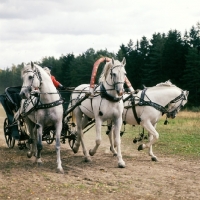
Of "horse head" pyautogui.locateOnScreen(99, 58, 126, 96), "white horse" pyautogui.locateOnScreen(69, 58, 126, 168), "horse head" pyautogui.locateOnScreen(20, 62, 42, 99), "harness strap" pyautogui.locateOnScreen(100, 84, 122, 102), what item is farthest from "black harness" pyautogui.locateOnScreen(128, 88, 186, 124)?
"horse head" pyautogui.locateOnScreen(20, 62, 42, 99)

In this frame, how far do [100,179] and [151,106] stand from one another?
3371 millimetres

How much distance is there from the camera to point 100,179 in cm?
724

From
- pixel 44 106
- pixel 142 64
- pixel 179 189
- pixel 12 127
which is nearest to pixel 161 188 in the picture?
pixel 179 189

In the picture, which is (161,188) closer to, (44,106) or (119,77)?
(119,77)

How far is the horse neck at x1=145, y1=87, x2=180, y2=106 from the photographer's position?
33.0 feet

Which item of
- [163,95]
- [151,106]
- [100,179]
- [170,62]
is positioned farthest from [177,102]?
[170,62]

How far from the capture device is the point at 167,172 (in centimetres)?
814

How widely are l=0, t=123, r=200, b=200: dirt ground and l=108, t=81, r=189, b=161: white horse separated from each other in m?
1.01

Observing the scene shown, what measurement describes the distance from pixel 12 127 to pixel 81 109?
9.91ft

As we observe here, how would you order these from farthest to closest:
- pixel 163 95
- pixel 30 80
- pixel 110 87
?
pixel 163 95
pixel 110 87
pixel 30 80

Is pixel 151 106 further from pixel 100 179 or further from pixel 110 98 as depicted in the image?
pixel 100 179

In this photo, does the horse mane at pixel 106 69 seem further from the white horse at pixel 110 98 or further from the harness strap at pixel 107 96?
the harness strap at pixel 107 96

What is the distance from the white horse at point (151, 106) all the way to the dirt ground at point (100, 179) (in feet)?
3.31

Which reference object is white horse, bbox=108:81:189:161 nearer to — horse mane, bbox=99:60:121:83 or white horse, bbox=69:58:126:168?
white horse, bbox=69:58:126:168
